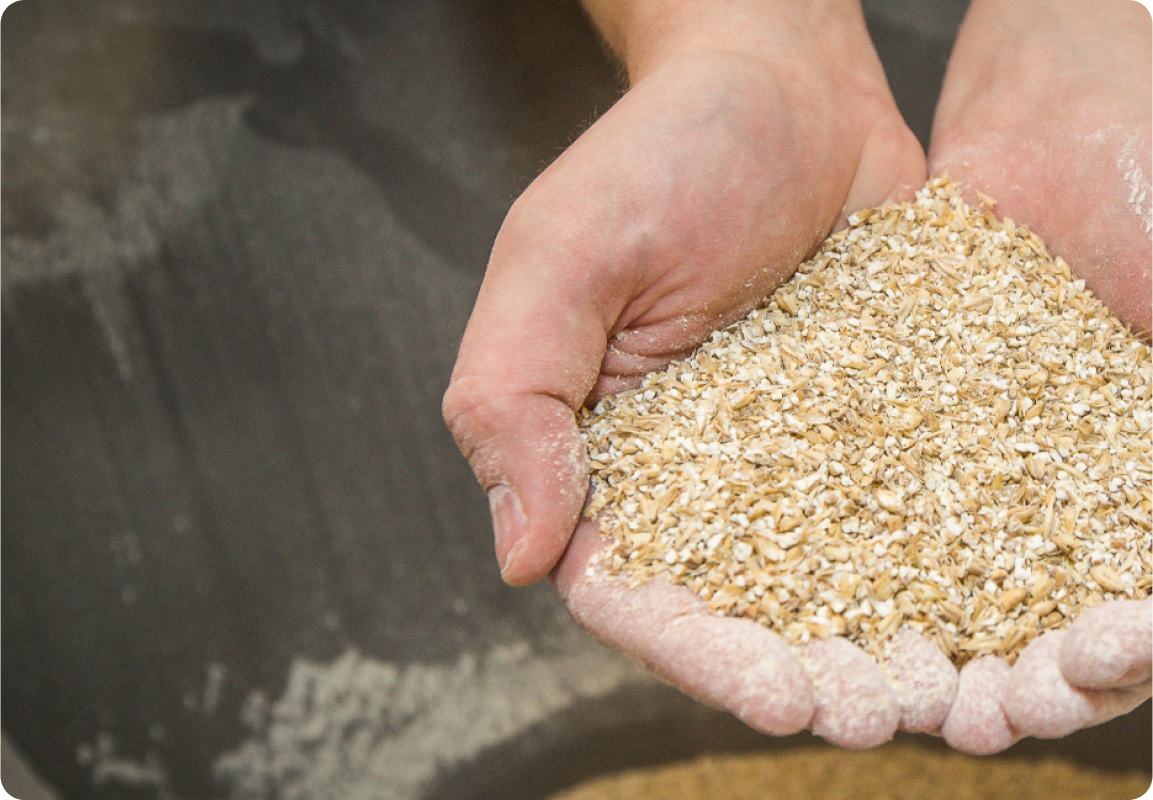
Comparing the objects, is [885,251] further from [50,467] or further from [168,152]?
[50,467]

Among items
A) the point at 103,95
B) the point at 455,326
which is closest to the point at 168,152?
the point at 103,95

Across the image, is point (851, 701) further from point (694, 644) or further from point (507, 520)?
point (507, 520)

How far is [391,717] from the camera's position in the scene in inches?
→ 58.2

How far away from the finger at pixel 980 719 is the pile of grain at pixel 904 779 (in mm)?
819

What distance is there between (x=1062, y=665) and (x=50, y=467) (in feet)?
5.11

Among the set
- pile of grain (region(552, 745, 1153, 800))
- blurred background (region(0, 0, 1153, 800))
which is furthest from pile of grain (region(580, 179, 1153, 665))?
pile of grain (region(552, 745, 1153, 800))

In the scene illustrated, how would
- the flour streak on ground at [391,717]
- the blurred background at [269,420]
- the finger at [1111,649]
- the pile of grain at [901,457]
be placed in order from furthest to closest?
the flour streak on ground at [391,717] → the blurred background at [269,420] → the pile of grain at [901,457] → the finger at [1111,649]

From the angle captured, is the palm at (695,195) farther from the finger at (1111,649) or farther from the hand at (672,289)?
the finger at (1111,649)

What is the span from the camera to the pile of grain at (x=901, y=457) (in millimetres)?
708

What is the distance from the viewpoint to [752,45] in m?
0.94

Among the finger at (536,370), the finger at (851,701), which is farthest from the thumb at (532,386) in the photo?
the finger at (851,701)

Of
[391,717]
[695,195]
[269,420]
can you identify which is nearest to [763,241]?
[695,195]

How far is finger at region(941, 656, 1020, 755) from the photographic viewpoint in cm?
66

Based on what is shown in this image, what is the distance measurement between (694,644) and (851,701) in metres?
0.13
